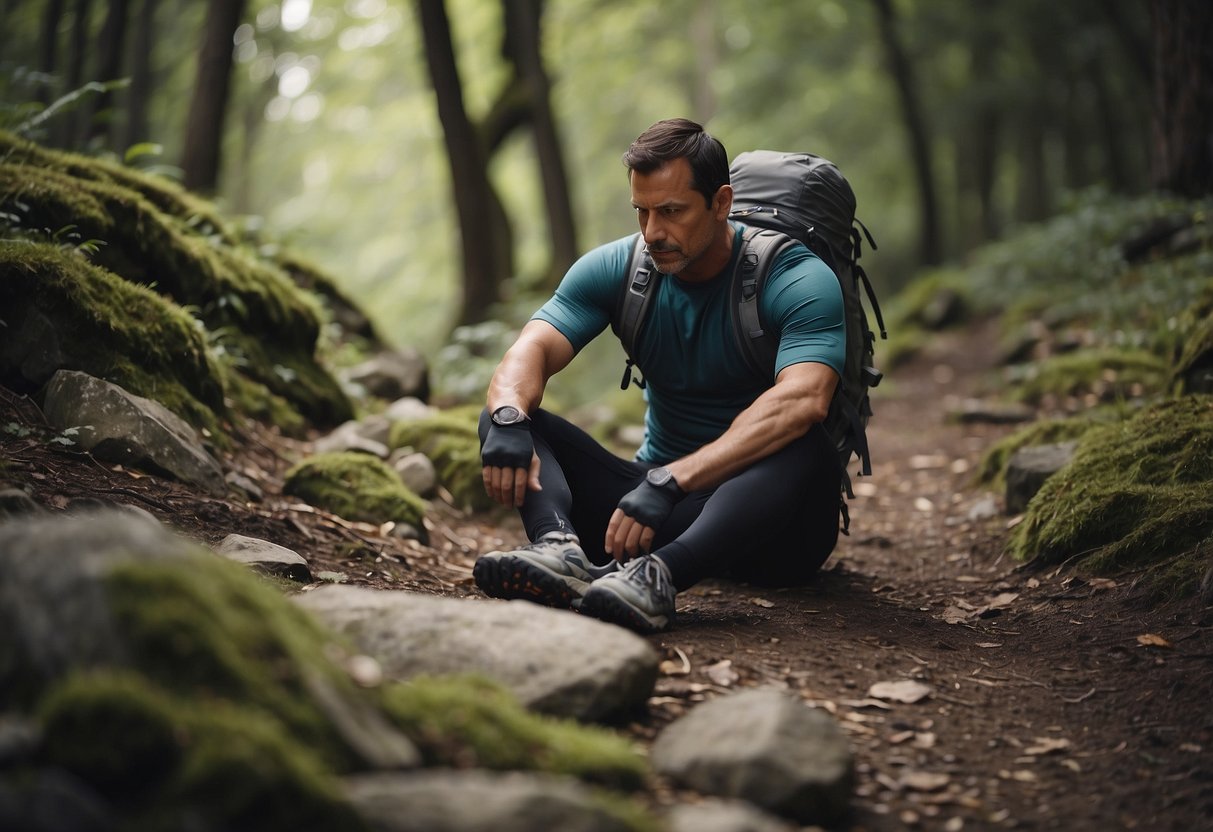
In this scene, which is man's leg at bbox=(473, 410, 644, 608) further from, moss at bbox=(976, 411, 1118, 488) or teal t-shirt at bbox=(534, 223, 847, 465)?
moss at bbox=(976, 411, 1118, 488)

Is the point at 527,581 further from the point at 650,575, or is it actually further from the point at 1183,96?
the point at 1183,96

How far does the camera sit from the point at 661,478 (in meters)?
3.55

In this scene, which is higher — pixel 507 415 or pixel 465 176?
pixel 465 176

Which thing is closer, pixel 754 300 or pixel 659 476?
pixel 659 476

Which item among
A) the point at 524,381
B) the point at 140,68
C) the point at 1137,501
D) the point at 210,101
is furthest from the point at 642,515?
the point at 140,68

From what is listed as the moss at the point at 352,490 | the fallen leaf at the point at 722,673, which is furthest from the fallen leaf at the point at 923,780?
the moss at the point at 352,490

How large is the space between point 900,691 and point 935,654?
0.49 metres

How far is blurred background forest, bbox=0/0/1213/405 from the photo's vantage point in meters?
11.0

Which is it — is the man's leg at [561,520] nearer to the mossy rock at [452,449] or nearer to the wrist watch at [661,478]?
the wrist watch at [661,478]

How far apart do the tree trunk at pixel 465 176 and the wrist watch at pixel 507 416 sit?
24.8 ft

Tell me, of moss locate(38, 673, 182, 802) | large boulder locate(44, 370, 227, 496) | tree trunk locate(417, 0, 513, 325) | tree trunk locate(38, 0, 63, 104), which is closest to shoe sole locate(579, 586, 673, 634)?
moss locate(38, 673, 182, 802)

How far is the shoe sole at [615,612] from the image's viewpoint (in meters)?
3.28

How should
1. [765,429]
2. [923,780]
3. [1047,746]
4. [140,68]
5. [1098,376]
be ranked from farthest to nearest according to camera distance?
[140,68]
[1098,376]
[765,429]
[1047,746]
[923,780]

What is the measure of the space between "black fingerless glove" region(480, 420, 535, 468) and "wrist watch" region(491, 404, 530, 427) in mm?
12
